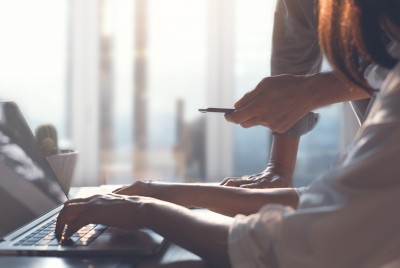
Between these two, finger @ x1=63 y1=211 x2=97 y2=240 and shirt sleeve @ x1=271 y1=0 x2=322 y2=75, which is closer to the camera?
finger @ x1=63 y1=211 x2=97 y2=240

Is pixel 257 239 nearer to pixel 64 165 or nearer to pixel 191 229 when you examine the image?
pixel 191 229

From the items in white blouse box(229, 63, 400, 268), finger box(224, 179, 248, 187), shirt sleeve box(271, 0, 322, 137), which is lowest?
finger box(224, 179, 248, 187)

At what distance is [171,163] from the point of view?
300cm

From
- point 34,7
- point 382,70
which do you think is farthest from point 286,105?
point 34,7

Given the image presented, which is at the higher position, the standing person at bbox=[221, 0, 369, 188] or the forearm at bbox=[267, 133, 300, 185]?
the standing person at bbox=[221, 0, 369, 188]

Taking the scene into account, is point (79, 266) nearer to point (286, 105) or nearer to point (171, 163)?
point (286, 105)

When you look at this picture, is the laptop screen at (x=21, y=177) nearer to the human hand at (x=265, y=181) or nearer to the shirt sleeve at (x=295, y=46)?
the human hand at (x=265, y=181)

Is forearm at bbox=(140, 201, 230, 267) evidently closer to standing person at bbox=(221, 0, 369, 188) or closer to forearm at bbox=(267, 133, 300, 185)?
standing person at bbox=(221, 0, 369, 188)

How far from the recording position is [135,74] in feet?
9.64

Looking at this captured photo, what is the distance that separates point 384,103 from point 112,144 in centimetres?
254

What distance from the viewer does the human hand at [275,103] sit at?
0.87 meters

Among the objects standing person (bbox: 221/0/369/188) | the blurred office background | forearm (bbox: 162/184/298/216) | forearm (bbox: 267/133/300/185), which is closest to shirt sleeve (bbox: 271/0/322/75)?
standing person (bbox: 221/0/369/188)

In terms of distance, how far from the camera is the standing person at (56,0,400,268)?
0.49m

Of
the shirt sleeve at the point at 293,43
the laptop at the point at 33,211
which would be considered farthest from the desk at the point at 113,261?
the shirt sleeve at the point at 293,43
